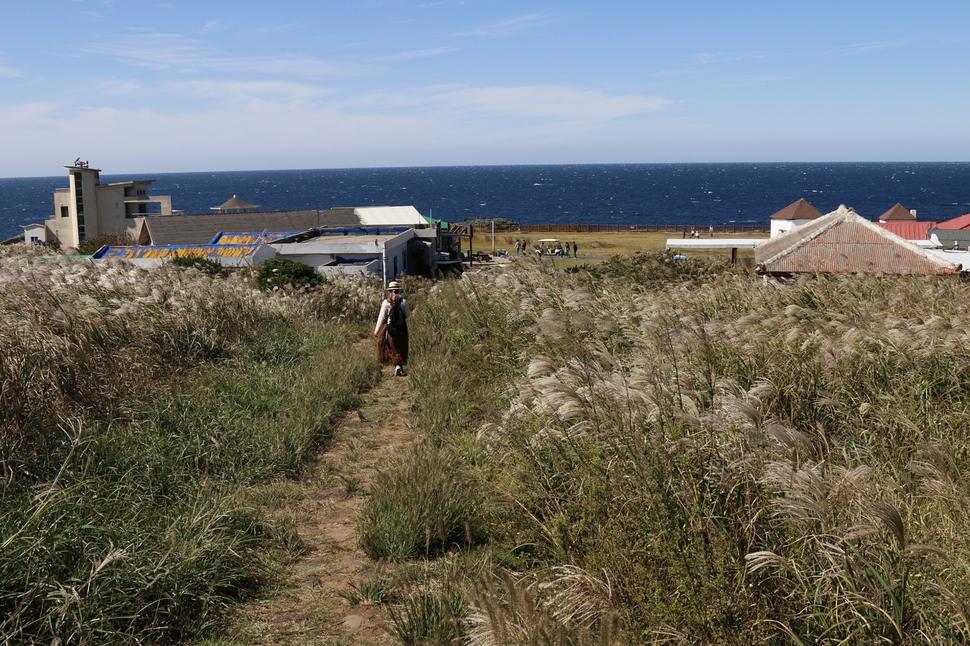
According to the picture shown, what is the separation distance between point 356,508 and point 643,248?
2216 inches

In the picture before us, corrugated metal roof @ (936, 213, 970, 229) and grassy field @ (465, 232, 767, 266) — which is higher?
corrugated metal roof @ (936, 213, 970, 229)

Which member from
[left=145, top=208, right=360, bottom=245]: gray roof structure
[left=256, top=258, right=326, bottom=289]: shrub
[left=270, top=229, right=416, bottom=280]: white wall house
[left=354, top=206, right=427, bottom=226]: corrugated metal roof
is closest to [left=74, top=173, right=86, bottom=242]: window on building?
[left=145, top=208, right=360, bottom=245]: gray roof structure

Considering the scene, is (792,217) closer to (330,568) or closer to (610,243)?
(610,243)

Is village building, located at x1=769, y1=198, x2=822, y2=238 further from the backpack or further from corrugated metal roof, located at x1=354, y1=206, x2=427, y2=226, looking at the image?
the backpack

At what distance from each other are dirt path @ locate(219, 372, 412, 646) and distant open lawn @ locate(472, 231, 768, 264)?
139ft

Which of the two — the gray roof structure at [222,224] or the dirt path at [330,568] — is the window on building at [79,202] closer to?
the gray roof structure at [222,224]

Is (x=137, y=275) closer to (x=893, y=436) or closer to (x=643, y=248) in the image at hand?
(x=893, y=436)

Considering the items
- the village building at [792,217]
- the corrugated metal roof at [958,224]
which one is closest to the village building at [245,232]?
the village building at [792,217]

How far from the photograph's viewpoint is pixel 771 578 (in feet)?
11.9

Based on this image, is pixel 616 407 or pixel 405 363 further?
pixel 405 363

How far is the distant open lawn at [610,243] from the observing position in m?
56.3

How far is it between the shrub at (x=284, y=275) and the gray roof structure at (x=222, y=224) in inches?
815

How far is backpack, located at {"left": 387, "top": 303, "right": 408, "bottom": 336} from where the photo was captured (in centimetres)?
1189

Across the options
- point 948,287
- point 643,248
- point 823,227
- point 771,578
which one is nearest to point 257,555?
point 771,578
